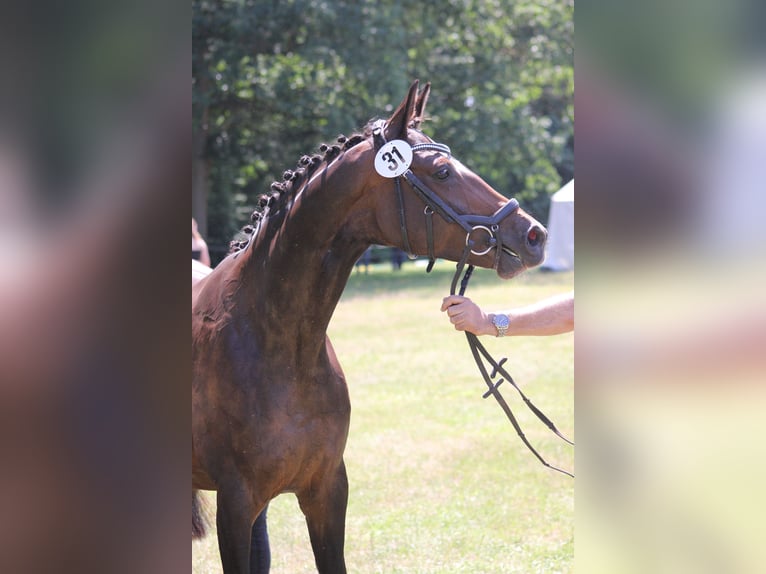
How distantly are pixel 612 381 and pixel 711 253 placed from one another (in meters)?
0.18

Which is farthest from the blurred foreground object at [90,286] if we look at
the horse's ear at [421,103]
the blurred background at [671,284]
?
the horse's ear at [421,103]

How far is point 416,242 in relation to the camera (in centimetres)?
273

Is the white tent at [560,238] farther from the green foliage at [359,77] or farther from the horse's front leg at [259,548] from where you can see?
the horse's front leg at [259,548]

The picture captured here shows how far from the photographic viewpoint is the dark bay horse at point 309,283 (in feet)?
8.80

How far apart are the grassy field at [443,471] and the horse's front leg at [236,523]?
1306mm

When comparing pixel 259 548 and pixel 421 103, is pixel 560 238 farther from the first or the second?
pixel 421 103

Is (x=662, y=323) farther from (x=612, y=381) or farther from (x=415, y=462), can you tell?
(x=415, y=462)

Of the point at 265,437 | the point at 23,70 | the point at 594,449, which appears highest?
the point at 23,70

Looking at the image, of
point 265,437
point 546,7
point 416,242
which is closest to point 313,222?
point 416,242

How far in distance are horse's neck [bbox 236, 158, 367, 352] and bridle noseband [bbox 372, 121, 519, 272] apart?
0.17 m

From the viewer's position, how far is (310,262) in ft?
9.15

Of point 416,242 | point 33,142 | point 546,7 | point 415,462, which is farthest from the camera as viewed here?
point 546,7

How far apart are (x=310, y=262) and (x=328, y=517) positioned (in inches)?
39.3

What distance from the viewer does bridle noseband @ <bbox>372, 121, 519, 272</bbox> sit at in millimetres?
2627
